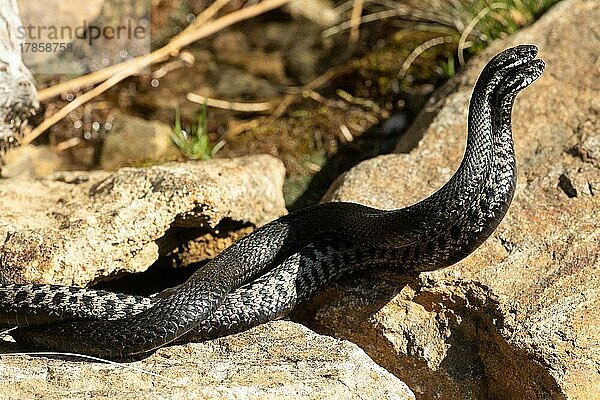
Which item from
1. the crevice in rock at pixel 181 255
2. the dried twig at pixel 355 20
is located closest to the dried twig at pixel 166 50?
the dried twig at pixel 355 20

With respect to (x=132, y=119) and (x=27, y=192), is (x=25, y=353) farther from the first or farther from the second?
(x=132, y=119)

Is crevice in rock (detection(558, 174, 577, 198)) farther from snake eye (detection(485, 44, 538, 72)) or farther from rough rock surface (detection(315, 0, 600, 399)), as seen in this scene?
snake eye (detection(485, 44, 538, 72))

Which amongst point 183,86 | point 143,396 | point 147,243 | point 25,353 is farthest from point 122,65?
point 143,396

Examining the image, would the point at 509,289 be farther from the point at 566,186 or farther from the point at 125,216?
the point at 125,216

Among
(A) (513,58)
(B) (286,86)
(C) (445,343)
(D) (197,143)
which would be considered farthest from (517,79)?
(B) (286,86)

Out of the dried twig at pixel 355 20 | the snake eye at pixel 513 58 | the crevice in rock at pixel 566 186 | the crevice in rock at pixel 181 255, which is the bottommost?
the crevice in rock at pixel 181 255

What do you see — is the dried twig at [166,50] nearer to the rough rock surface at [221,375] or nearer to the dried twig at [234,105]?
the dried twig at [234,105]
